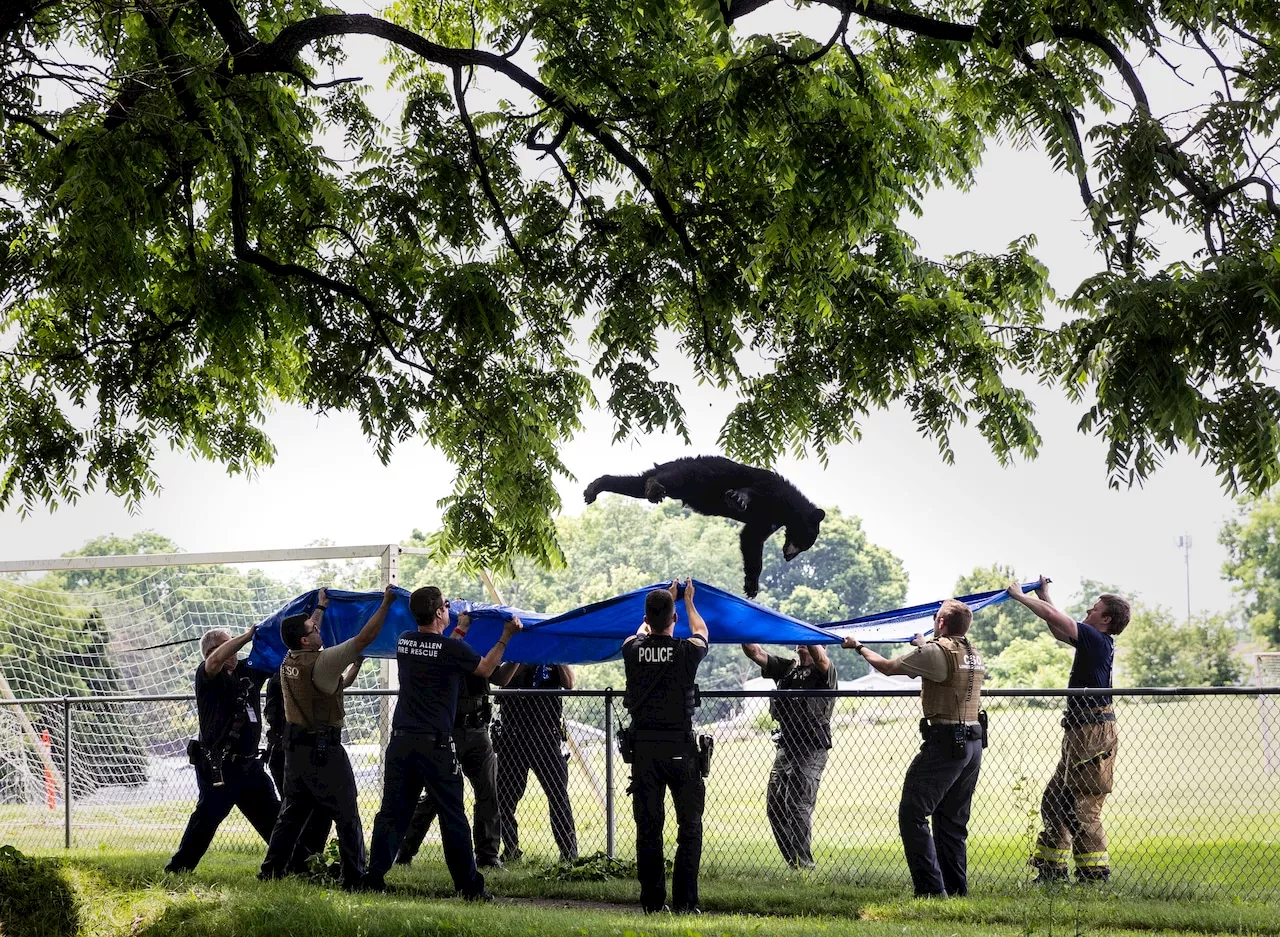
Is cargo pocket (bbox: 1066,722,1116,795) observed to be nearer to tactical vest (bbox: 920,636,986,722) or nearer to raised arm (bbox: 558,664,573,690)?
tactical vest (bbox: 920,636,986,722)

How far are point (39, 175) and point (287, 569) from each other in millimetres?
41978

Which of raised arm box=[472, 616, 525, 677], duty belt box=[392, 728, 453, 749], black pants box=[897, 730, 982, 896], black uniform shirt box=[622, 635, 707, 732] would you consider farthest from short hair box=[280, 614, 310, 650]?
black pants box=[897, 730, 982, 896]

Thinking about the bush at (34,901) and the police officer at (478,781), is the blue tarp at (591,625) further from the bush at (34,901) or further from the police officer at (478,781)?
the bush at (34,901)

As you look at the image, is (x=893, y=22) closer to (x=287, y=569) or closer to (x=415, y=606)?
(x=415, y=606)

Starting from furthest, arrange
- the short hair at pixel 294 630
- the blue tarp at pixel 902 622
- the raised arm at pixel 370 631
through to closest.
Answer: the blue tarp at pixel 902 622 < the short hair at pixel 294 630 < the raised arm at pixel 370 631

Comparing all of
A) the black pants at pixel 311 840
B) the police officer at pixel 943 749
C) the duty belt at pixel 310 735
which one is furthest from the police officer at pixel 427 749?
the police officer at pixel 943 749

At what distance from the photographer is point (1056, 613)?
8.57 metres

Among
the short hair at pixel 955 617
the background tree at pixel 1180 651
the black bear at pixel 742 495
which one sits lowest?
the background tree at pixel 1180 651

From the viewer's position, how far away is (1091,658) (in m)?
9.12

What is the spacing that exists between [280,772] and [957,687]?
5.90m

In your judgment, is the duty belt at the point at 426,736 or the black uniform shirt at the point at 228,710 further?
the black uniform shirt at the point at 228,710

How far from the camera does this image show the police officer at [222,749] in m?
9.52

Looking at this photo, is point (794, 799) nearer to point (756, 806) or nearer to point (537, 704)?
point (756, 806)

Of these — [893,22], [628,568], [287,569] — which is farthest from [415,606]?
[628,568]
